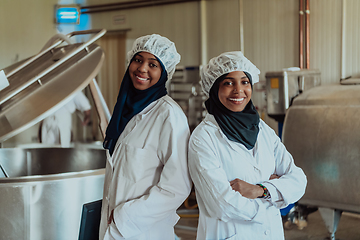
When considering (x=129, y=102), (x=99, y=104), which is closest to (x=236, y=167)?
(x=129, y=102)

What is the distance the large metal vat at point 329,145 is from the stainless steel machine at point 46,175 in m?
1.51

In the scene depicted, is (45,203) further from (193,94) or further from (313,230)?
(193,94)

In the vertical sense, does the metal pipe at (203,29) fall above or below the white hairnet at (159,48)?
above

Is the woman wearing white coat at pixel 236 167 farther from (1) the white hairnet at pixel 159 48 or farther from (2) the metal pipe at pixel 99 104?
(2) the metal pipe at pixel 99 104

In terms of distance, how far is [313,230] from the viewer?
3617 mm

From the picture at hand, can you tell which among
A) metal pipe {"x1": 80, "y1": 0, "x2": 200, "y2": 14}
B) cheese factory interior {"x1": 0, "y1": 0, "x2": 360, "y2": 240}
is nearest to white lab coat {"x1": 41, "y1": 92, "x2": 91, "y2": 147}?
cheese factory interior {"x1": 0, "y1": 0, "x2": 360, "y2": 240}

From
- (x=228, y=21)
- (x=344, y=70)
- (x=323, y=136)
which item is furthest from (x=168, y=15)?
(x=323, y=136)

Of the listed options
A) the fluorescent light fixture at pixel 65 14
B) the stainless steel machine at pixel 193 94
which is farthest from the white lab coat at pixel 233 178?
the fluorescent light fixture at pixel 65 14

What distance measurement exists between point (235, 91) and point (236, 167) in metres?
0.27

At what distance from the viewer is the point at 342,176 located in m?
2.75

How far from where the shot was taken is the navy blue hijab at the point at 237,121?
140 centimetres

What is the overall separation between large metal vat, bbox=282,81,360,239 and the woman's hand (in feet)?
5.41

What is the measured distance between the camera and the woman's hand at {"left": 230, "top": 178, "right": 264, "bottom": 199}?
1.30 meters

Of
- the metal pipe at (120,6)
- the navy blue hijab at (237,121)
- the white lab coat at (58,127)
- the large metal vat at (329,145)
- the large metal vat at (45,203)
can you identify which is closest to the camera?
the navy blue hijab at (237,121)
